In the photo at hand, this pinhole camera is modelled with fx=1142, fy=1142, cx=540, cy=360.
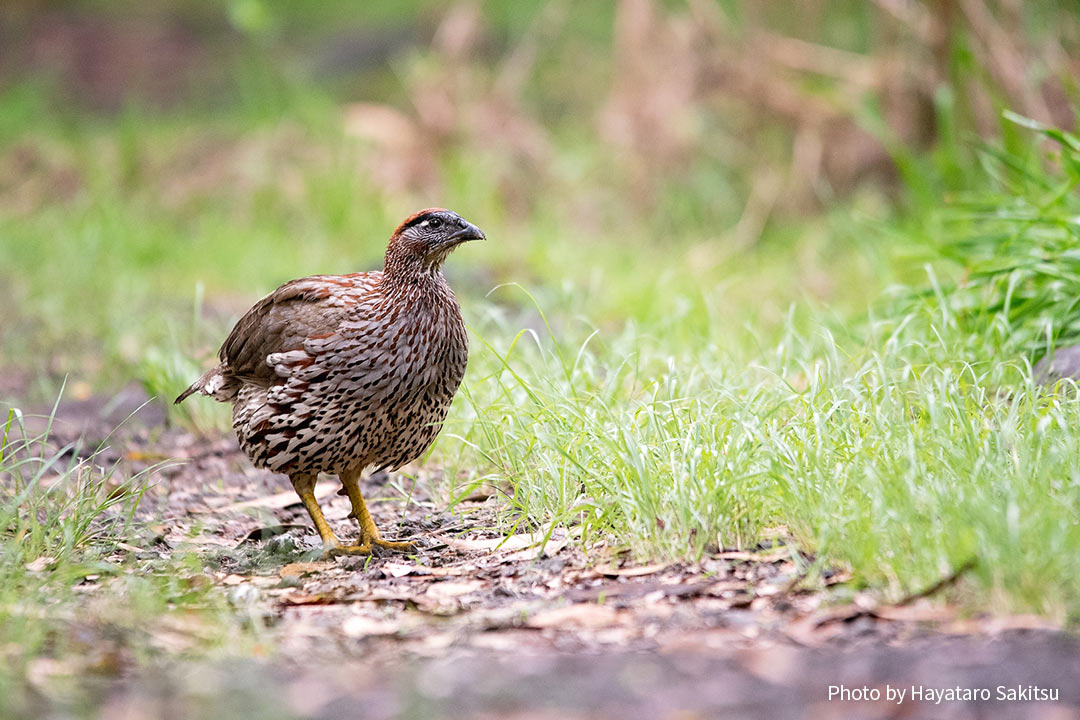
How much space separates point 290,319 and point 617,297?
10.7 feet

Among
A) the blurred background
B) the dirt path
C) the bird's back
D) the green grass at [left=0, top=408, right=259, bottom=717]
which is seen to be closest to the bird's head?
the bird's back

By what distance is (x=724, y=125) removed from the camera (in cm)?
994

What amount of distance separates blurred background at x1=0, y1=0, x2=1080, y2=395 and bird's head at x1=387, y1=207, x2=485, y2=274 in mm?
1440

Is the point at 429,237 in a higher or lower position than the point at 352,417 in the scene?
higher

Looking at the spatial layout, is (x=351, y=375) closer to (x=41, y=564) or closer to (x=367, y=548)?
(x=367, y=548)

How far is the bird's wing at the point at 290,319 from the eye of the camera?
13.4ft

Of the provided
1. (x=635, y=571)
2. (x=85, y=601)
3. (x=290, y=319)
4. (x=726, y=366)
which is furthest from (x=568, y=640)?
(x=726, y=366)

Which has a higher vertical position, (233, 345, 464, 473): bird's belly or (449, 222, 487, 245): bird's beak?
(449, 222, 487, 245): bird's beak

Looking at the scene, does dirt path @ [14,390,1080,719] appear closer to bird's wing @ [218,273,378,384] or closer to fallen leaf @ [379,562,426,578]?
fallen leaf @ [379,562,426,578]

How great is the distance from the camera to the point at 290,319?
418 centimetres

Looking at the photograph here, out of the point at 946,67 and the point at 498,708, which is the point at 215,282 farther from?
the point at 498,708

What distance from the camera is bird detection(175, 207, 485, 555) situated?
12.9 ft

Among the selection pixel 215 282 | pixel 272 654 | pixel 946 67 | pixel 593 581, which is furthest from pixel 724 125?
pixel 272 654

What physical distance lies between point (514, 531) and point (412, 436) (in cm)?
57
